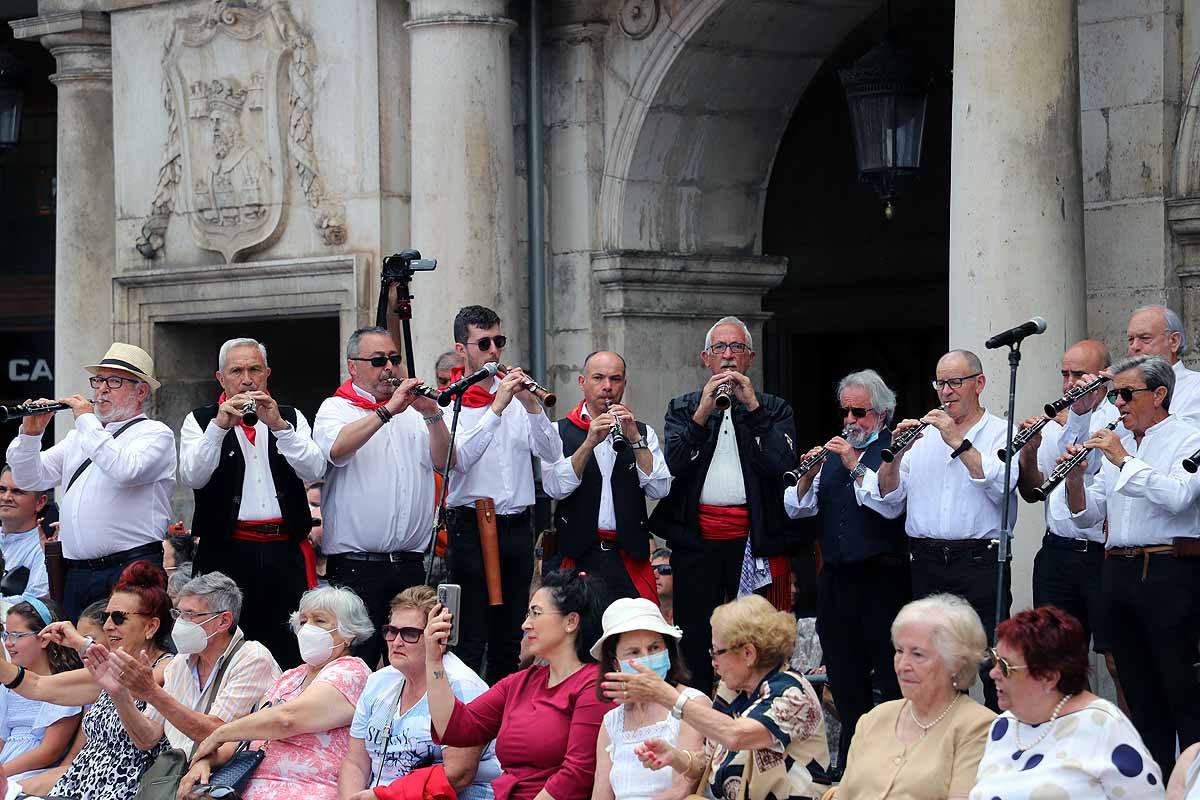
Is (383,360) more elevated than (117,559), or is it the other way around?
(383,360)

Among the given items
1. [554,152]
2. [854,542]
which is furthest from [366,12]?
[854,542]

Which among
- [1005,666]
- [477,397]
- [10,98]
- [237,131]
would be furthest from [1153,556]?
[10,98]

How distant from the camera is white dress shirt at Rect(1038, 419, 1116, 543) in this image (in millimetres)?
7551

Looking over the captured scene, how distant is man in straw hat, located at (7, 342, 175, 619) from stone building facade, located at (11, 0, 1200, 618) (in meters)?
2.17

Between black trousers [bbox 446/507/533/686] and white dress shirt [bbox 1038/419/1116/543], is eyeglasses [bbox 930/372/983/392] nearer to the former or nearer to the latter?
white dress shirt [bbox 1038/419/1116/543]

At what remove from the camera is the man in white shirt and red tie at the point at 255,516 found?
8.56 meters

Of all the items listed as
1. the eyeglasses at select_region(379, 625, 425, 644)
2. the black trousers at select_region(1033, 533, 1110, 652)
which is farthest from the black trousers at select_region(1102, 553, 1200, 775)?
the eyeglasses at select_region(379, 625, 425, 644)

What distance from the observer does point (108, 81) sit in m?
12.6

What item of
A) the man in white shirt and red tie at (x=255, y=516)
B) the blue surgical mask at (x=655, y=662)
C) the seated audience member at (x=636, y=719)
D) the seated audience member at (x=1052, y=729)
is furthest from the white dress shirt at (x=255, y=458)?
the seated audience member at (x=1052, y=729)

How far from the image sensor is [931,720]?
5609 mm

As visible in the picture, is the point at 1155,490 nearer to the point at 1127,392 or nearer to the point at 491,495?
the point at 1127,392

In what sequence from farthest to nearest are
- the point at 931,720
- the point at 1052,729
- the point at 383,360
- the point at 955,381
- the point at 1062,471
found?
the point at 383,360 < the point at 955,381 < the point at 1062,471 < the point at 931,720 < the point at 1052,729

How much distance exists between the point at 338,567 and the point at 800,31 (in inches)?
166

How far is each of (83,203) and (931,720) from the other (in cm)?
846
